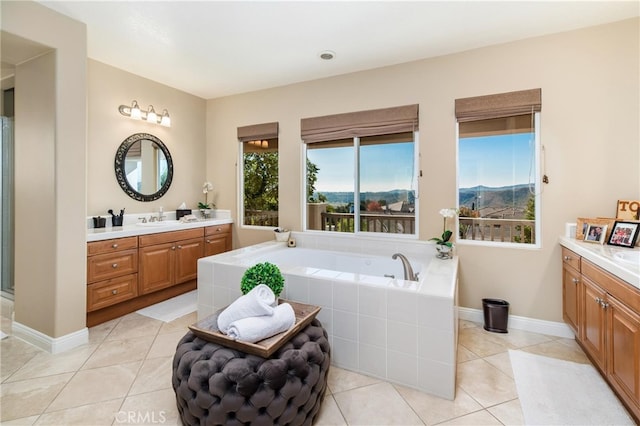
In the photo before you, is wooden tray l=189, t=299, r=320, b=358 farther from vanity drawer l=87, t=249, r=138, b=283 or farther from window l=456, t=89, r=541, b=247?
window l=456, t=89, r=541, b=247

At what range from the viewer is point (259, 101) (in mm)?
4027

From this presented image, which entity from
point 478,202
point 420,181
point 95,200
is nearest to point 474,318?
point 478,202

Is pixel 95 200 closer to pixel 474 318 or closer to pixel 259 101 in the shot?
pixel 259 101

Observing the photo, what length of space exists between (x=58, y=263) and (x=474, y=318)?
3.74m

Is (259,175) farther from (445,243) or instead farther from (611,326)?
(611,326)

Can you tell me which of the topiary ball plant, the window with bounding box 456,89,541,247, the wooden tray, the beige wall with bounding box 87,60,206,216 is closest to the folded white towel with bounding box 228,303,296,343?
the wooden tray

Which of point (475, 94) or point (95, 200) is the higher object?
point (475, 94)

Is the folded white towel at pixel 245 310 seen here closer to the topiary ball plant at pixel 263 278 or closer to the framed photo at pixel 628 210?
the topiary ball plant at pixel 263 278

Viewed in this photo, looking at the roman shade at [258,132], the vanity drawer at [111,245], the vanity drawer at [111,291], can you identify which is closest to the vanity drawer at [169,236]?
the vanity drawer at [111,245]

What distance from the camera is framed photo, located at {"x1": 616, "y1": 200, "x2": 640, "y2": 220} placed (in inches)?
90.8

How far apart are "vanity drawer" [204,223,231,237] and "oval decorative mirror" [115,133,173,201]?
78 cm

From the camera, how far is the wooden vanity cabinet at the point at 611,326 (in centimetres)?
151

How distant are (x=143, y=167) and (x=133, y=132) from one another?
432 mm
